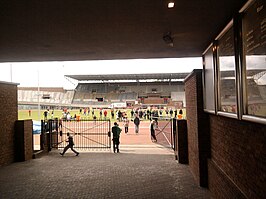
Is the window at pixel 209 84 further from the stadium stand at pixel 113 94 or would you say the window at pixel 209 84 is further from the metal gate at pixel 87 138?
the stadium stand at pixel 113 94

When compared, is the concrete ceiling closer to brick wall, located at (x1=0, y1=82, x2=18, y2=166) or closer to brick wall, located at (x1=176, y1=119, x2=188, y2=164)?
brick wall, located at (x1=0, y1=82, x2=18, y2=166)

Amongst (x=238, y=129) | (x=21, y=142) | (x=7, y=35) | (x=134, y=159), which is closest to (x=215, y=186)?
(x=238, y=129)

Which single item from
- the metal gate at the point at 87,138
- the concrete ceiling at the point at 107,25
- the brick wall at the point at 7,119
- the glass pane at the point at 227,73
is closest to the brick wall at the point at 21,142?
the brick wall at the point at 7,119

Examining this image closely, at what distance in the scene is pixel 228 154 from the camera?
4.89 m

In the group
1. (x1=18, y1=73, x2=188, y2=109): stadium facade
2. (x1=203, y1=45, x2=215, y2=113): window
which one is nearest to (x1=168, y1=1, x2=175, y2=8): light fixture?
(x1=203, y1=45, x2=215, y2=113): window

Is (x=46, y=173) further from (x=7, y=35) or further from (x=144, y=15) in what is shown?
(x=144, y=15)

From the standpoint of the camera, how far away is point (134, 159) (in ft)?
35.0

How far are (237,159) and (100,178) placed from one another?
16.1ft

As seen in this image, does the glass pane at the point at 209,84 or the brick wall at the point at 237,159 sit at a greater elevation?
the glass pane at the point at 209,84

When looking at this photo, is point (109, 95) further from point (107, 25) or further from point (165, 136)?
point (107, 25)

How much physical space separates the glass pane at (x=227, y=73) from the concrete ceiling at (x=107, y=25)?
0.43m

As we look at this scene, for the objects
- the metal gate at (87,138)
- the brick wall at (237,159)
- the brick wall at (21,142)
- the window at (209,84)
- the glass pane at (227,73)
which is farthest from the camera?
the metal gate at (87,138)

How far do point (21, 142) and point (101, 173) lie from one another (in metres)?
4.53

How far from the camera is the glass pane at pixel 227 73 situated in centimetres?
434
